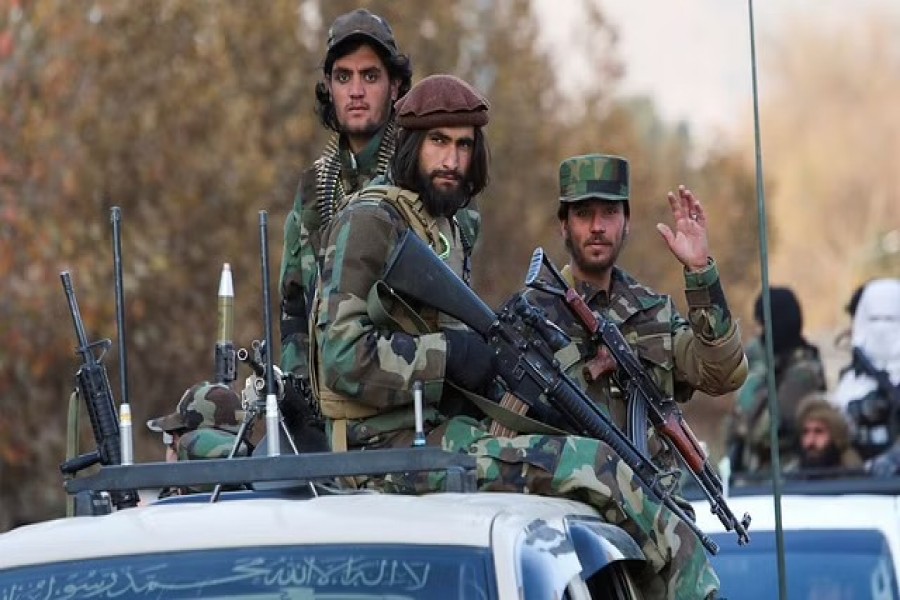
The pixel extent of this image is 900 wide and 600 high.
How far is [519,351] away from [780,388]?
10.9 m

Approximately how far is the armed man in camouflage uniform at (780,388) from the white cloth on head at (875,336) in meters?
0.26

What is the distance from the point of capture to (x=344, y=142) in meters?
9.23

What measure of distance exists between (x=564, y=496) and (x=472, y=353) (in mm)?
513

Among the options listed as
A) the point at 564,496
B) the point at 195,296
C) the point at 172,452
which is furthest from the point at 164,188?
the point at 564,496

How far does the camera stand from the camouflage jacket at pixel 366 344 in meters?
7.55

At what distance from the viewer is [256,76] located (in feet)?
119

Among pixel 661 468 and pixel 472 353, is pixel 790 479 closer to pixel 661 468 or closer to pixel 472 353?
pixel 661 468

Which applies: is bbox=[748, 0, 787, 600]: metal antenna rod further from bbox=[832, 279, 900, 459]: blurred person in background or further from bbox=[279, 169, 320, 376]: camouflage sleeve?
bbox=[832, 279, 900, 459]: blurred person in background

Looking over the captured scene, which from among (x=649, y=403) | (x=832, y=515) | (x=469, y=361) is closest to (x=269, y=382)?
(x=469, y=361)

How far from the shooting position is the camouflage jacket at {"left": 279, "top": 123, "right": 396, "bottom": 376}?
912 cm

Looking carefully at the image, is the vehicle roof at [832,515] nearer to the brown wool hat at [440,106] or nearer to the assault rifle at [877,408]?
the brown wool hat at [440,106]

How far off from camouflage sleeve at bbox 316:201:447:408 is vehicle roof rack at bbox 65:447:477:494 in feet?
2.80

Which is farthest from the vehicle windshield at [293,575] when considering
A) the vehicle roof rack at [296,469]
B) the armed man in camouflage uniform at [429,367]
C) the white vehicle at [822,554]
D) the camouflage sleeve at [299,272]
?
the white vehicle at [822,554]

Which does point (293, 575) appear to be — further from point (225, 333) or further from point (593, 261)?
point (593, 261)
